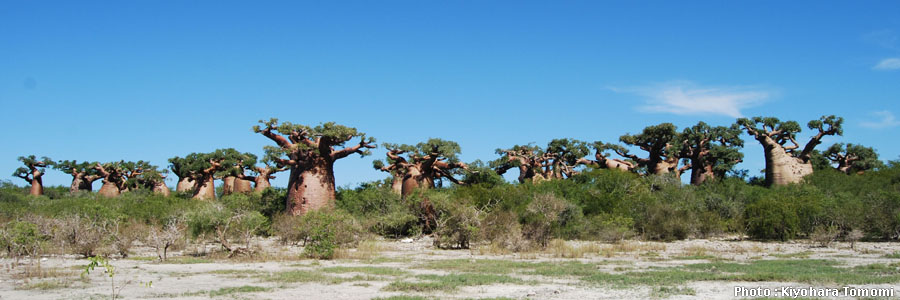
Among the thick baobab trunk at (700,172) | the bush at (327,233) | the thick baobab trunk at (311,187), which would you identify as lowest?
the bush at (327,233)

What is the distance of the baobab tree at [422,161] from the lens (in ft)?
92.1

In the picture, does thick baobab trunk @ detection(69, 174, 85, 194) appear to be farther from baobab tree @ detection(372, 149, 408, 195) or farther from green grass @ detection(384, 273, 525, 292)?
green grass @ detection(384, 273, 525, 292)

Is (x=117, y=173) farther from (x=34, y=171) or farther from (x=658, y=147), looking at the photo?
(x=658, y=147)

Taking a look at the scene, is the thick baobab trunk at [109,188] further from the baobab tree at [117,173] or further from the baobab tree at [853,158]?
the baobab tree at [853,158]

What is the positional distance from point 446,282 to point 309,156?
15.5 m

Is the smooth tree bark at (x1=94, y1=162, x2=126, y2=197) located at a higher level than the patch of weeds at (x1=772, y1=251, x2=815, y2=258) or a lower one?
higher

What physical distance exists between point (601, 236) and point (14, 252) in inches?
604

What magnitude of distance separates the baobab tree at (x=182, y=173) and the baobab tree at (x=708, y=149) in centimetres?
2709

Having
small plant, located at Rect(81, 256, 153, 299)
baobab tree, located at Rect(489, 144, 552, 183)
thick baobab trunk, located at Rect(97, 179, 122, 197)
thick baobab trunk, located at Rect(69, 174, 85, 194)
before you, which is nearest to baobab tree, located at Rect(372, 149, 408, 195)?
baobab tree, located at Rect(489, 144, 552, 183)

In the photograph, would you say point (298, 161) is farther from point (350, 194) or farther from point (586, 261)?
point (586, 261)

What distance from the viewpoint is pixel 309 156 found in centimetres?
2516

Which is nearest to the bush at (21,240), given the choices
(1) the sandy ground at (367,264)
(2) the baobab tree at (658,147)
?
(1) the sandy ground at (367,264)

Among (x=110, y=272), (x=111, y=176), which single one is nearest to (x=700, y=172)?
(x=110, y=272)

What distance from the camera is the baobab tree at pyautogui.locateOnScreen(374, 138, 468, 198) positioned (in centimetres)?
2808
